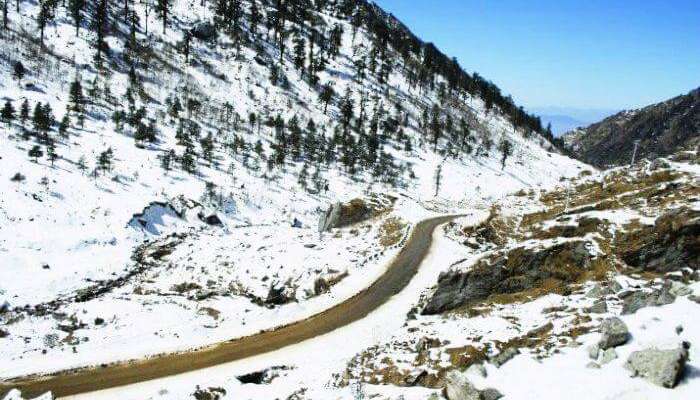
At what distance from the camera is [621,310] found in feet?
46.9

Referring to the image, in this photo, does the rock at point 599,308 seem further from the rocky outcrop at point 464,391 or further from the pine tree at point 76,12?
the pine tree at point 76,12

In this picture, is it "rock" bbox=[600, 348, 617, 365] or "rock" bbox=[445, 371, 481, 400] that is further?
"rock" bbox=[445, 371, 481, 400]

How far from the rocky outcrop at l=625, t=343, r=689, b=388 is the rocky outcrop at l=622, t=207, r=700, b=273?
23.3 feet

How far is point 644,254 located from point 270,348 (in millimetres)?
16323

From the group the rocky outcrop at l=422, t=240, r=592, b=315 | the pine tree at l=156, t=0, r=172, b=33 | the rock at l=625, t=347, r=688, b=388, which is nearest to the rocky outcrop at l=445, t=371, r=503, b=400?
the rock at l=625, t=347, r=688, b=388

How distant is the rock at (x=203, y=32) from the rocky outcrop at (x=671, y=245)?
9322 cm

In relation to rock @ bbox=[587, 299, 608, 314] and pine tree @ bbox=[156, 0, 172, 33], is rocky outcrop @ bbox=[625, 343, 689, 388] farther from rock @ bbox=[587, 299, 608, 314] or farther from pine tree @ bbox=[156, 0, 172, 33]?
pine tree @ bbox=[156, 0, 172, 33]

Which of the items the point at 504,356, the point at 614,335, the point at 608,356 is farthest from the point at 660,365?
the point at 504,356

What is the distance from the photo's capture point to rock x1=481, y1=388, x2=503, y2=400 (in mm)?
11539

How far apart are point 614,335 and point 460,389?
4128 mm

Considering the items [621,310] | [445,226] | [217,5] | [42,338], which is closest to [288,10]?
[217,5]

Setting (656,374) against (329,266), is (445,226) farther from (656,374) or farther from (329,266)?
(656,374)

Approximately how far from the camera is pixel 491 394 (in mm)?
11602

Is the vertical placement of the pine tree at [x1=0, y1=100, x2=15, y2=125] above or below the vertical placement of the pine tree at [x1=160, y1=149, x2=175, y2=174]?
above
